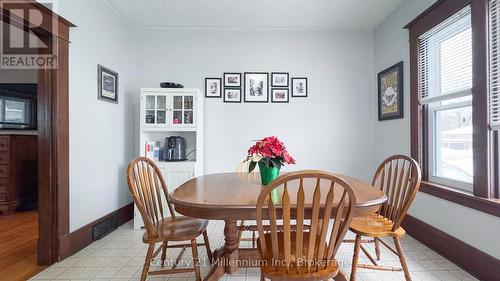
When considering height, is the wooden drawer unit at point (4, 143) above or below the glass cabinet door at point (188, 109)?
below

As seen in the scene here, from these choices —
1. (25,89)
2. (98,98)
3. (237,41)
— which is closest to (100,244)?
(98,98)

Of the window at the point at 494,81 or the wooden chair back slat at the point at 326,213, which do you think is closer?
the wooden chair back slat at the point at 326,213

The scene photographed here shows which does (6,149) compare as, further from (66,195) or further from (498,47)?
(498,47)

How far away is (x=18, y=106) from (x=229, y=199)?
4.50 metres

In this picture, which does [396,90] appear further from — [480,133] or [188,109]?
[188,109]

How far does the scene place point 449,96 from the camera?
7.18ft

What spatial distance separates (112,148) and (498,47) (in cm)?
365

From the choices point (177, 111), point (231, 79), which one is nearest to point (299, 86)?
point (231, 79)

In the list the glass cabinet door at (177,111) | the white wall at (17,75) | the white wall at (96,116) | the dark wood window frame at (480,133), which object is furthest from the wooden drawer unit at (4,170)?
the dark wood window frame at (480,133)

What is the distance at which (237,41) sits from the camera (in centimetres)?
342

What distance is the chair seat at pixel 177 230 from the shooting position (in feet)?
5.32

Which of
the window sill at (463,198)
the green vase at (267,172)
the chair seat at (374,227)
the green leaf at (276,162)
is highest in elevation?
the green leaf at (276,162)

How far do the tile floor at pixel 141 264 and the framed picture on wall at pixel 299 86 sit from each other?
196cm

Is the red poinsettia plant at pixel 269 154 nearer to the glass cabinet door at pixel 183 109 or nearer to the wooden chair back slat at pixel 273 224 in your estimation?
the wooden chair back slat at pixel 273 224
